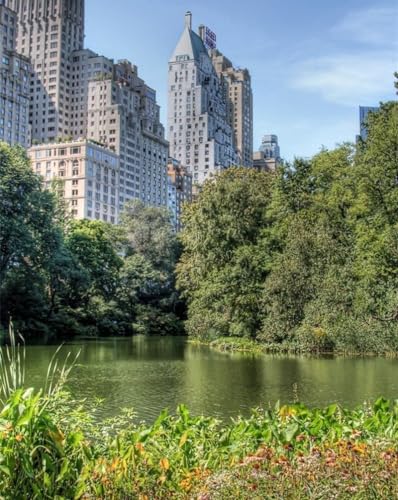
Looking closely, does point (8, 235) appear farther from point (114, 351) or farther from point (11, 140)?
point (11, 140)

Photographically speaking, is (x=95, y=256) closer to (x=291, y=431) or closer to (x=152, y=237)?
(x=152, y=237)

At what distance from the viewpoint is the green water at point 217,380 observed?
53.6 feet

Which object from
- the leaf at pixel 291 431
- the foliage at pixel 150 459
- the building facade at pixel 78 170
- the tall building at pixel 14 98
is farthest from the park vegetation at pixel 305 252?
the tall building at pixel 14 98

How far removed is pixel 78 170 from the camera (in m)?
120

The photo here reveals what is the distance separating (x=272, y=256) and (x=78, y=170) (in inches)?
3466

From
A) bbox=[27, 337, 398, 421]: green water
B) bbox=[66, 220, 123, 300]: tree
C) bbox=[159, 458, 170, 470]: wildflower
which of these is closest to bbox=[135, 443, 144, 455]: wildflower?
bbox=[159, 458, 170, 470]: wildflower

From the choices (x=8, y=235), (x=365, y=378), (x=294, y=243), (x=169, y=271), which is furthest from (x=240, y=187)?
(x=169, y=271)

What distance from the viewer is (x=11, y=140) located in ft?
420

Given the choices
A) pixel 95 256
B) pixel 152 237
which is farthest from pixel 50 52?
pixel 95 256

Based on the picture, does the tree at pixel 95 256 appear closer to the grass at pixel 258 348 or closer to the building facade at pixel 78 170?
the grass at pixel 258 348

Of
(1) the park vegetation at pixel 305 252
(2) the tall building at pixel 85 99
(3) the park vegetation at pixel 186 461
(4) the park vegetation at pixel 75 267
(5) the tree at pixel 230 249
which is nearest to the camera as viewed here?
(3) the park vegetation at pixel 186 461

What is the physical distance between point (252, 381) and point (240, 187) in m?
19.9

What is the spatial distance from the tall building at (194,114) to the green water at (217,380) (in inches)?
5705

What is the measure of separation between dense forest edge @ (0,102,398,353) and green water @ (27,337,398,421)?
3.70 meters
